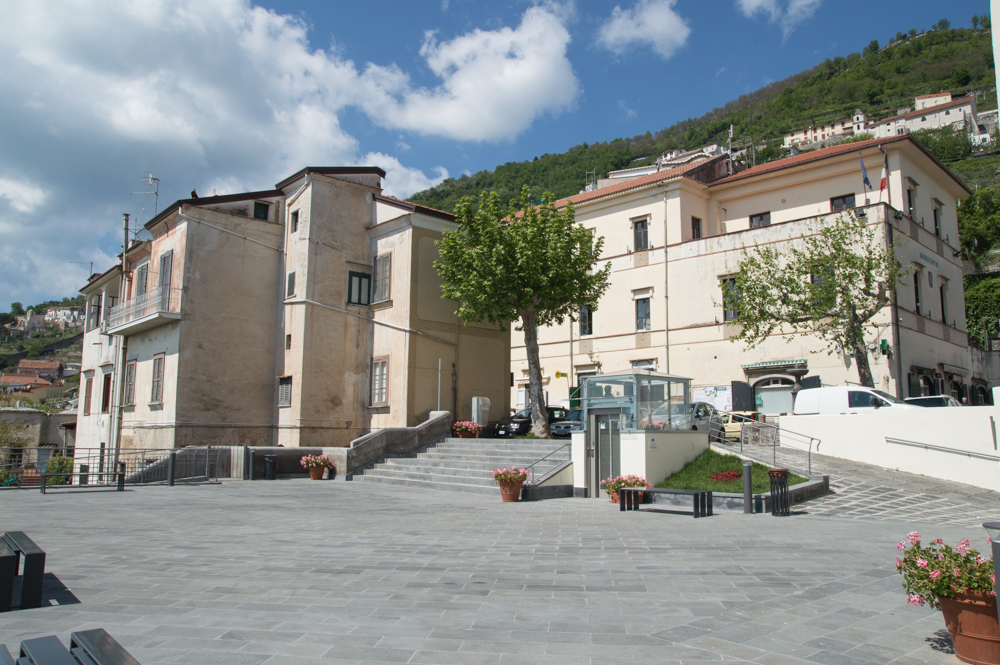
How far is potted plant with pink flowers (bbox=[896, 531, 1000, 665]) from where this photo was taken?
4.50m

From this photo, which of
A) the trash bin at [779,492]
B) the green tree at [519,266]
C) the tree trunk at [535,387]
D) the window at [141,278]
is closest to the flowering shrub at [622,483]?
the trash bin at [779,492]

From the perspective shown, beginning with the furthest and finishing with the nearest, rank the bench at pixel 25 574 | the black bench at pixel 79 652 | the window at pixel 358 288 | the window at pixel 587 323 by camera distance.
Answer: the window at pixel 587 323, the window at pixel 358 288, the bench at pixel 25 574, the black bench at pixel 79 652

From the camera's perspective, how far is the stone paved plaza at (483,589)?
4.88 meters

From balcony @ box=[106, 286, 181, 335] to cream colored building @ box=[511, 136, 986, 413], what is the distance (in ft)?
65.6

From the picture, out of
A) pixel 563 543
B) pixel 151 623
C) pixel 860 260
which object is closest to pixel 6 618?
pixel 151 623

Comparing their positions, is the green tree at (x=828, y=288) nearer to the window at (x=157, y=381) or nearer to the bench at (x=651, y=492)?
the bench at (x=651, y=492)

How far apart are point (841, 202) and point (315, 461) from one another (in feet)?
89.4

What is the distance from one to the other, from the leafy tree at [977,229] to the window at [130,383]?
59.2 meters

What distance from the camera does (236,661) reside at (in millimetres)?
4477

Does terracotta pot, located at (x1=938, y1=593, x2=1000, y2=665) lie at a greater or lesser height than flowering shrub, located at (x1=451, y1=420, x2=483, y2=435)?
lesser

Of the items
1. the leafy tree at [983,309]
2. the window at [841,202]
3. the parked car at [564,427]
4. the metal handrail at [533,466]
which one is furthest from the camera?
the leafy tree at [983,309]

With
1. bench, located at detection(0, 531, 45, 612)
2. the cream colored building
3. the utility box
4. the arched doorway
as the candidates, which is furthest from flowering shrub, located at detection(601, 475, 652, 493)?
the cream colored building

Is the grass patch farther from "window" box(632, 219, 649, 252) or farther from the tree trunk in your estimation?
"window" box(632, 219, 649, 252)

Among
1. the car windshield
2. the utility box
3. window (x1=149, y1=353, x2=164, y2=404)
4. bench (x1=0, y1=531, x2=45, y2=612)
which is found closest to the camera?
bench (x1=0, y1=531, x2=45, y2=612)
